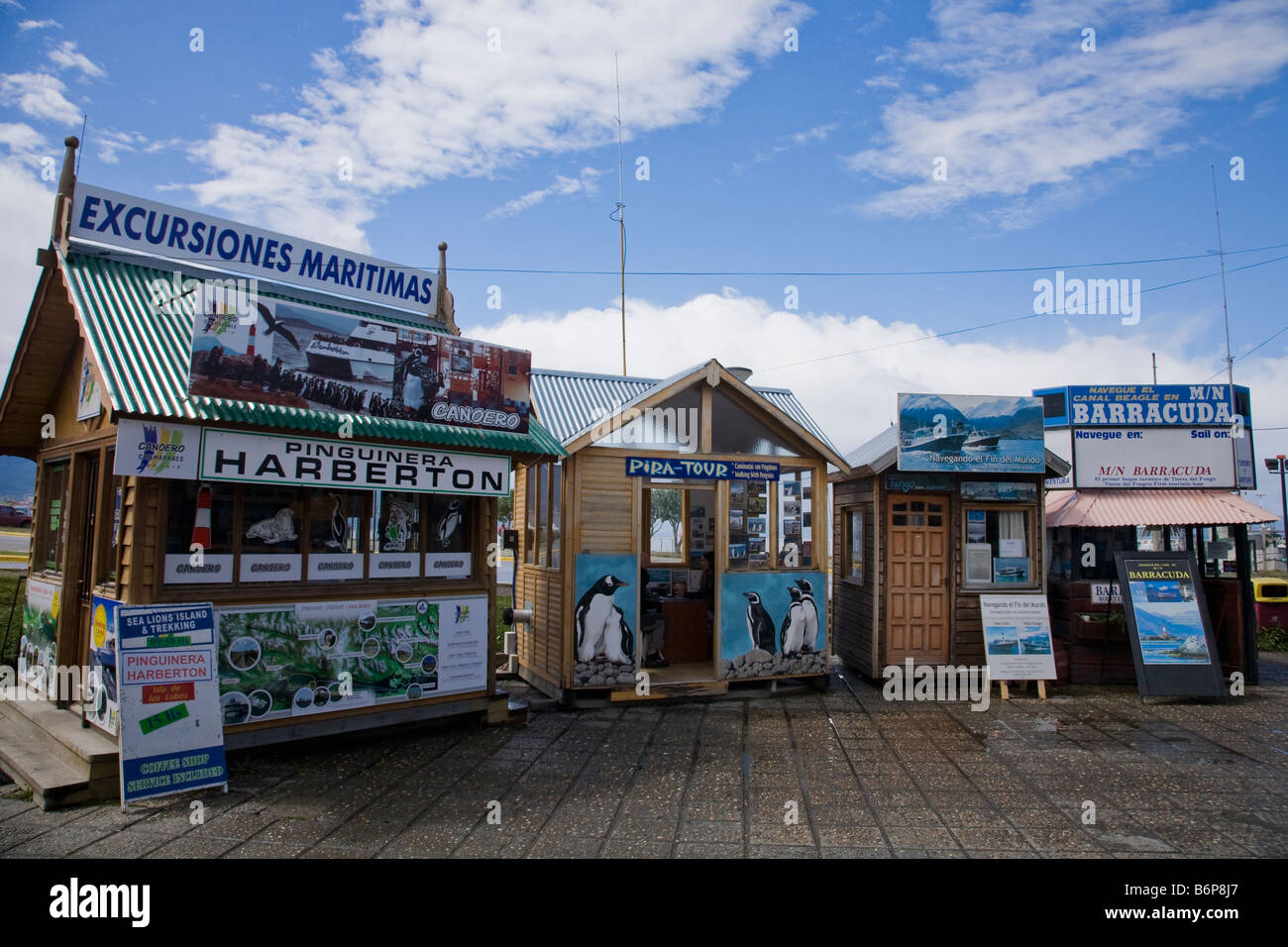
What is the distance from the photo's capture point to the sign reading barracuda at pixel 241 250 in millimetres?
8008

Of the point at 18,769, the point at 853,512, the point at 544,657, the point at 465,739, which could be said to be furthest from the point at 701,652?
the point at 18,769

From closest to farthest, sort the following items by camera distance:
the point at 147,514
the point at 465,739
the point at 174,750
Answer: the point at 174,750, the point at 147,514, the point at 465,739

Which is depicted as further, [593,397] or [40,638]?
[593,397]

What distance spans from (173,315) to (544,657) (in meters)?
6.06

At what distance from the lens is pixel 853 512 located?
13.1 meters

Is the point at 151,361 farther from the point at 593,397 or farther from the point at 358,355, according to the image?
the point at 593,397

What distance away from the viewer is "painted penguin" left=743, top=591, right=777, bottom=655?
1080cm

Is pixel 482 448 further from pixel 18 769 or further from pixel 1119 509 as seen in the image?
pixel 1119 509

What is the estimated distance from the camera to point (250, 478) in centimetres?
727

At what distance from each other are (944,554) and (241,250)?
10.3 m

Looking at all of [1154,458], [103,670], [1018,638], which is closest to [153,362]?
[103,670]

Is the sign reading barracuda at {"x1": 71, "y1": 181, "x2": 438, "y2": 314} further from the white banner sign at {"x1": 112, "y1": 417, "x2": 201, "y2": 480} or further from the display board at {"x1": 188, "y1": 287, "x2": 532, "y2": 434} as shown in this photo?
the white banner sign at {"x1": 112, "y1": 417, "x2": 201, "y2": 480}

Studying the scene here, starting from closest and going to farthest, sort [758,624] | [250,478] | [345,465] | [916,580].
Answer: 1. [250,478]
2. [345,465]
3. [758,624]
4. [916,580]

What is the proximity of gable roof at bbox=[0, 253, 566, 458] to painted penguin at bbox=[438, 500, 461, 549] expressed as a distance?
32.0 inches
